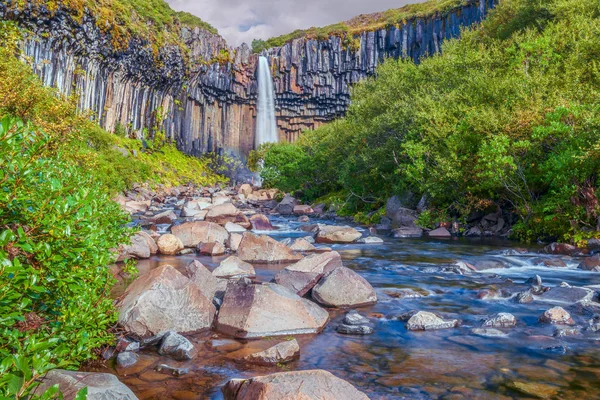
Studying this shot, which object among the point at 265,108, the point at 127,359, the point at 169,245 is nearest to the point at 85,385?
the point at 127,359

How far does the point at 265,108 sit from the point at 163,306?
273 feet

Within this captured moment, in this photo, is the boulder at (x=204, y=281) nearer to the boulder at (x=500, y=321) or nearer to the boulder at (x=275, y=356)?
the boulder at (x=275, y=356)

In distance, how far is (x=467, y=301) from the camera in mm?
11164

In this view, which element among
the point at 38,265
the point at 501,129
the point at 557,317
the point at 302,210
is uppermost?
the point at 501,129

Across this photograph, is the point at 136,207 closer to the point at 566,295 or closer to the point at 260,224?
the point at 260,224

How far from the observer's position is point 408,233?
956 inches

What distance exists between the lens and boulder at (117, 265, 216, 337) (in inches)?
317

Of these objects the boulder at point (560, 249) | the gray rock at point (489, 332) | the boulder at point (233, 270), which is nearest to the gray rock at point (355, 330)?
the gray rock at point (489, 332)

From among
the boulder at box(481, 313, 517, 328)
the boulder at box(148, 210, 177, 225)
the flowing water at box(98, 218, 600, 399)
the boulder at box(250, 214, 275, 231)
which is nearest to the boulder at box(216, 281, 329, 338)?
the flowing water at box(98, 218, 600, 399)

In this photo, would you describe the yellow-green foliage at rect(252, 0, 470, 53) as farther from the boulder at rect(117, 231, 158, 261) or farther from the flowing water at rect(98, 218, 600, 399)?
the flowing water at rect(98, 218, 600, 399)

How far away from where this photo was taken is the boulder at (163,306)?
8062 mm

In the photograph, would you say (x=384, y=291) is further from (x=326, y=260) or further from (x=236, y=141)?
(x=236, y=141)

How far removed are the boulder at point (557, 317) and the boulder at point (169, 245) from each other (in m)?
12.5

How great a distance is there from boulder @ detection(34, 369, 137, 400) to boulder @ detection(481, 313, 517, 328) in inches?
279
